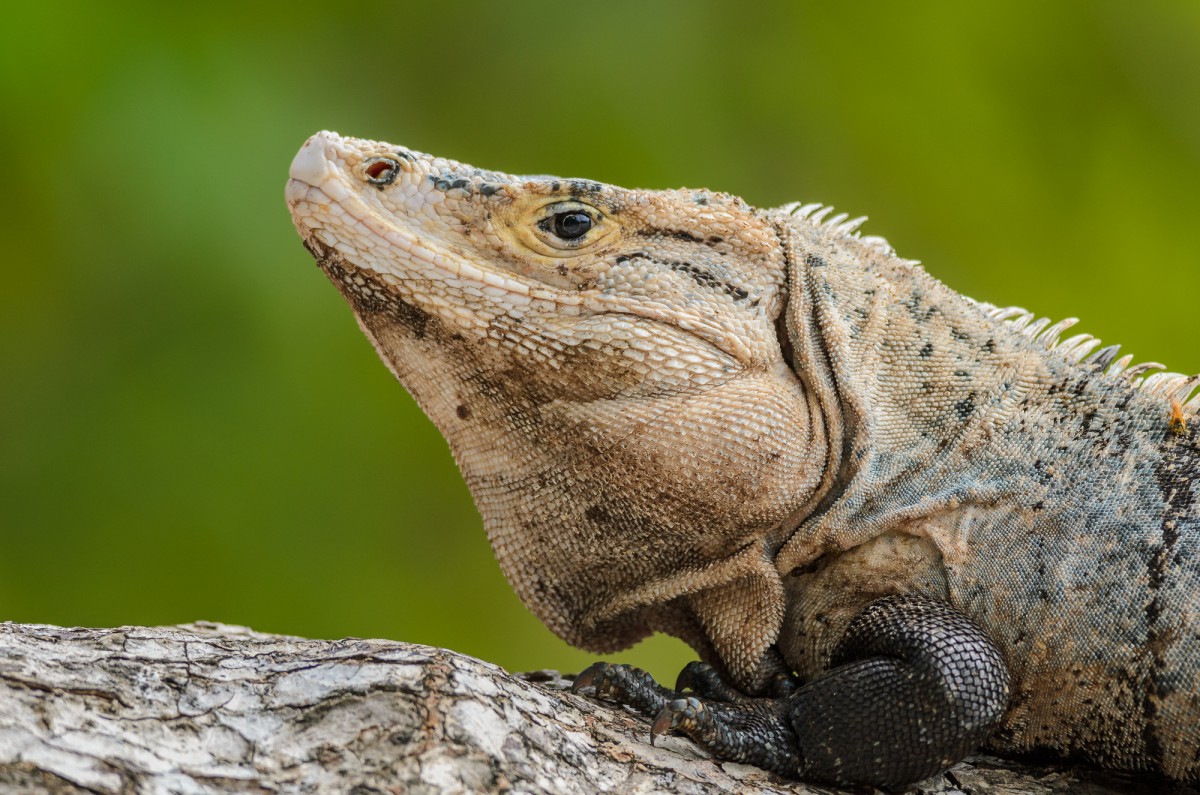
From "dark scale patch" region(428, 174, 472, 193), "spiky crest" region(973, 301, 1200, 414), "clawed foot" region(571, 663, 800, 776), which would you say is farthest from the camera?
"spiky crest" region(973, 301, 1200, 414)

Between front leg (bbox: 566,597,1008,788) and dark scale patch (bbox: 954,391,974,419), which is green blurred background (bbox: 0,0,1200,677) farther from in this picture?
front leg (bbox: 566,597,1008,788)

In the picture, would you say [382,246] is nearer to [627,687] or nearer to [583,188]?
[583,188]

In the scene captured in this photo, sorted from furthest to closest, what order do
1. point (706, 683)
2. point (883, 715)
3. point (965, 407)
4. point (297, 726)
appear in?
point (965, 407) < point (706, 683) < point (883, 715) < point (297, 726)

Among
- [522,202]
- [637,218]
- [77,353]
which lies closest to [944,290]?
[637,218]

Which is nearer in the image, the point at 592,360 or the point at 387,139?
the point at 592,360

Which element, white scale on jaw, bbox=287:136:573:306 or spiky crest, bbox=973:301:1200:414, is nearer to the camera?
white scale on jaw, bbox=287:136:573:306

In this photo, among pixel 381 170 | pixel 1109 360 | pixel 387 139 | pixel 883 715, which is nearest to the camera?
pixel 883 715

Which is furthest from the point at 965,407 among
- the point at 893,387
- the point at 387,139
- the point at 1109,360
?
the point at 387,139

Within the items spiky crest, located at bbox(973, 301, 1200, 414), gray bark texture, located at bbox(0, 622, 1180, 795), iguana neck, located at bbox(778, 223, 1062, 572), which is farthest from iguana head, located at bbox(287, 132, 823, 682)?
spiky crest, located at bbox(973, 301, 1200, 414)
